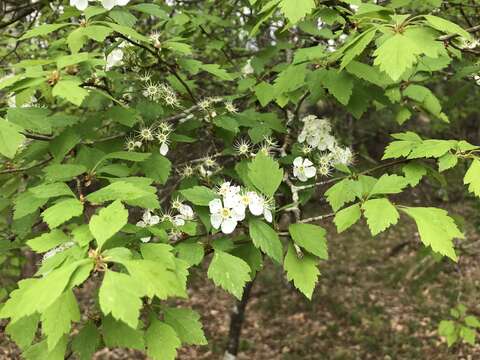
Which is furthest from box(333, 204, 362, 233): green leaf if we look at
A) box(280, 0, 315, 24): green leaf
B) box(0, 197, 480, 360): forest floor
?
box(0, 197, 480, 360): forest floor

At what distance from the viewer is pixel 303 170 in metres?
2.54

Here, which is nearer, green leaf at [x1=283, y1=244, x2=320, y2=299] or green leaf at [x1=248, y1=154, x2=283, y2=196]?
green leaf at [x1=283, y1=244, x2=320, y2=299]

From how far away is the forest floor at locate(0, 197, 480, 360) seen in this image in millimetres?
7684

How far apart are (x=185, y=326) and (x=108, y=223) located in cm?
58

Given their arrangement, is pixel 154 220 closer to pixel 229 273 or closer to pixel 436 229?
pixel 229 273

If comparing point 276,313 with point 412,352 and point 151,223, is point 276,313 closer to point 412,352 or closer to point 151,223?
point 412,352

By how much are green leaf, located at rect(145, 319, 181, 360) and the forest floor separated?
5.81 meters

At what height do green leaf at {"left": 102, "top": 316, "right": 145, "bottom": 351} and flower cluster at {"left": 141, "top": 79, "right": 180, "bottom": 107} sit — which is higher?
flower cluster at {"left": 141, "top": 79, "right": 180, "bottom": 107}

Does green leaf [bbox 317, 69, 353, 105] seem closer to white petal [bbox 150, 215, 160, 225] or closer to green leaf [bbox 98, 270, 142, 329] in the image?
white petal [bbox 150, 215, 160, 225]

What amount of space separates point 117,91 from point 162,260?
1.55 metres

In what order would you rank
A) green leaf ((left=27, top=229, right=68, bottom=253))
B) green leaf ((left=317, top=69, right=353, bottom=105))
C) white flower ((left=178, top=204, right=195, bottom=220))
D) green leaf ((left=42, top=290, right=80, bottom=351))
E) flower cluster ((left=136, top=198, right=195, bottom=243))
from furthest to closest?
green leaf ((left=317, top=69, right=353, bottom=105))
white flower ((left=178, top=204, right=195, bottom=220))
flower cluster ((left=136, top=198, right=195, bottom=243))
green leaf ((left=27, top=229, right=68, bottom=253))
green leaf ((left=42, top=290, right=80, bottom=351))

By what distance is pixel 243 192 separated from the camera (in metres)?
2.04

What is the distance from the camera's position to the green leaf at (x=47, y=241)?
1.58 meters

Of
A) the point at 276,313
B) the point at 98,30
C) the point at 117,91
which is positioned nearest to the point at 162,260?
the point at 98,30
